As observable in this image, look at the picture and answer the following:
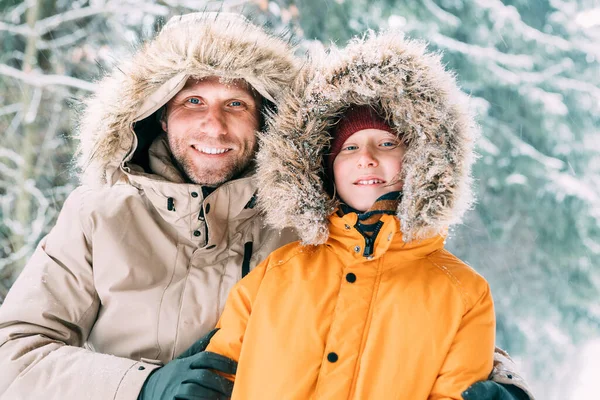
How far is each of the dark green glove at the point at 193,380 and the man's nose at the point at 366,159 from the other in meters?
0.86

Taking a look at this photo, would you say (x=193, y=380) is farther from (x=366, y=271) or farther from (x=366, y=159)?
(x=366, y=159)

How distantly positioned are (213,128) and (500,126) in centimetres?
563

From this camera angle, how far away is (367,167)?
1980 millimetres

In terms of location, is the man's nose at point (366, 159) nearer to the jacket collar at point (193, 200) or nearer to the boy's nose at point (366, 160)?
the boy's nose at point (366, 160)

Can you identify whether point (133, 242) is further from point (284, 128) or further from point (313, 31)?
point (313, 31)

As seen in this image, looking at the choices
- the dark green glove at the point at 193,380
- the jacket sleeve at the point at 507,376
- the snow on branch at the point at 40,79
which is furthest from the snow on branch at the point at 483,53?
the dark green glove at the point at 193,380

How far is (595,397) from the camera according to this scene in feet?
22.5

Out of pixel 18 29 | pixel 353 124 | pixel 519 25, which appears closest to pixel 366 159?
pixel 353 124

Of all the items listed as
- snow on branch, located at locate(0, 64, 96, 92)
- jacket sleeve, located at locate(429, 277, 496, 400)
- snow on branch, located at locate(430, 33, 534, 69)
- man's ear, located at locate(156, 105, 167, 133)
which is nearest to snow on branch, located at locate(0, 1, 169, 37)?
snow on branch, located at locate(0, 64, 96, 92)

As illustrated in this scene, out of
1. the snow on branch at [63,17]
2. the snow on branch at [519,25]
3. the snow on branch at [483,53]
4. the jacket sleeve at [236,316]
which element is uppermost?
the snow on branch at [519,25]

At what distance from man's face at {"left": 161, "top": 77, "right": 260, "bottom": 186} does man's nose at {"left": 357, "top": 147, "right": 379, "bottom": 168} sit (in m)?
0.62

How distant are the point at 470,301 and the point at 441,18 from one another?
18.9 feet

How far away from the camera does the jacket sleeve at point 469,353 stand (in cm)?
171

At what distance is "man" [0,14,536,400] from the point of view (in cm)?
212
